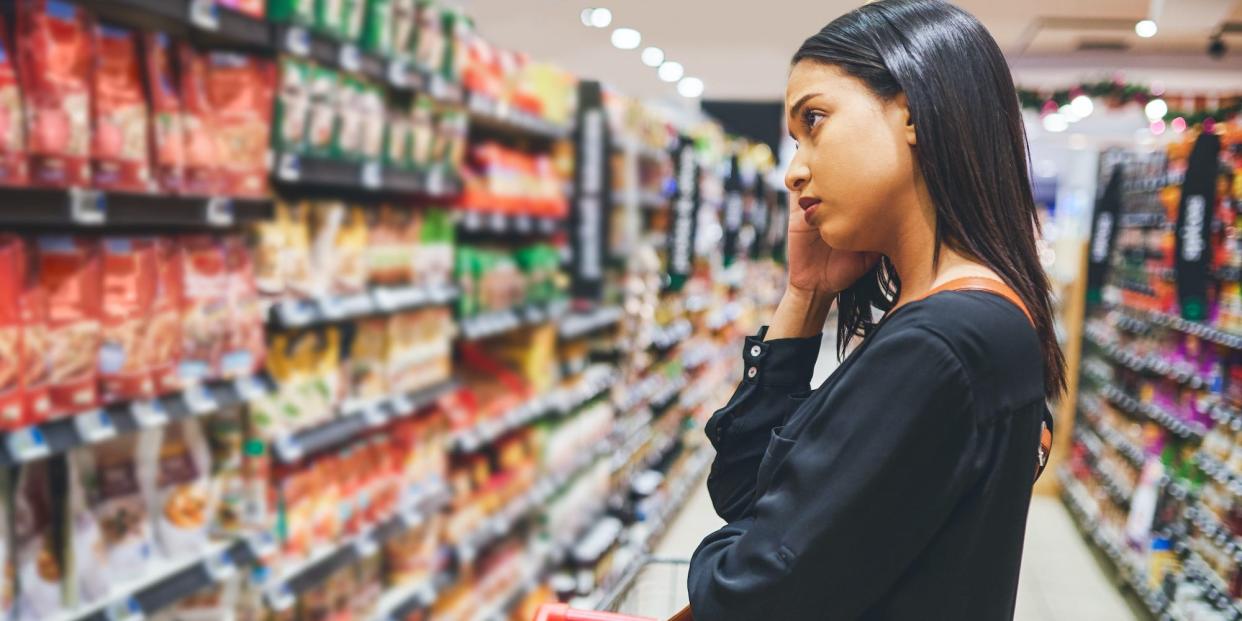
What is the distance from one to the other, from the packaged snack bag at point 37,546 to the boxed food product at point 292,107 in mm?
931

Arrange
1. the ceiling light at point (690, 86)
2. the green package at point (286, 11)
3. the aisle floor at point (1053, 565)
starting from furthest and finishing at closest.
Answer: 1. the ceiling light at point (690, 86)
2. the aisle floor at point (1053, 565)
3. the green package at point (286, 11)

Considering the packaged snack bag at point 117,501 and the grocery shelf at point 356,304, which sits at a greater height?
the grocery shelf at point 356,304

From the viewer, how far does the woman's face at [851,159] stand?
2.90 feet

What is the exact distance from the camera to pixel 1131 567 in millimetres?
4871

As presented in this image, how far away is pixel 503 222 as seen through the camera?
351 cm

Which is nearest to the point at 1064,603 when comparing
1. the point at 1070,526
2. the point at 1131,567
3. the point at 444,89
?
the point at 1131,567

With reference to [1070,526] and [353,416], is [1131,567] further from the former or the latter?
[353,416]

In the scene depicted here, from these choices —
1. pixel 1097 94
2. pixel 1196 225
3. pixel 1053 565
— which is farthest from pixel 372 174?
pixel 1097 94

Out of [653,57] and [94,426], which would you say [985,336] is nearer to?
[94,426]

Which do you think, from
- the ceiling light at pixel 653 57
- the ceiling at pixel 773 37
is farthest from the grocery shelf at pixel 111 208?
the ceiling light at pixel 653 57

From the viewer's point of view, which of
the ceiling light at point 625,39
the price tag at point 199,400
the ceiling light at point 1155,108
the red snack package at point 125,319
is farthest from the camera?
the ceiling light at point 1155,108

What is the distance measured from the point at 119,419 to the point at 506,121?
6.82ft

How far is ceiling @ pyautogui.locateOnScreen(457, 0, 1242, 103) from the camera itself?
4.22 m

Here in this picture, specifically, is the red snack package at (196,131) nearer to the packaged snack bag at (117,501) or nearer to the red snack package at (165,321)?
the red snack package at (165,321)
